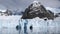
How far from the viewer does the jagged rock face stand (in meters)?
1.89

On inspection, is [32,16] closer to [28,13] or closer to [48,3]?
[28,13]

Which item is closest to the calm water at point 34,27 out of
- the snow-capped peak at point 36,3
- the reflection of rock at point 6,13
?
the reflection of rock at point 6,13

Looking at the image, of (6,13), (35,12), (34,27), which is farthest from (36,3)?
(6,13)

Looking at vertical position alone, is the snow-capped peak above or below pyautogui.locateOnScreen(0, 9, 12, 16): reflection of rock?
above

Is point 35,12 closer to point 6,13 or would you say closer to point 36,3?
point 36,3

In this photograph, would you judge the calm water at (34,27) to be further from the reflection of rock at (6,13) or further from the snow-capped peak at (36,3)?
the snow-capped peak at (36,3)

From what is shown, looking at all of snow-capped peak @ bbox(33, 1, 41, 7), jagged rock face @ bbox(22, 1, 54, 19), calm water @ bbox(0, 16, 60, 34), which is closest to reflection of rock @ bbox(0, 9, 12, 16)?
calm water @ bbox(0, 16, 60, 34)

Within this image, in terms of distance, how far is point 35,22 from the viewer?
190 cm

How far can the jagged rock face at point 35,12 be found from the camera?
1.89m

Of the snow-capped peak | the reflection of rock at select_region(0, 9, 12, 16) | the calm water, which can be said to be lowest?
the calm water

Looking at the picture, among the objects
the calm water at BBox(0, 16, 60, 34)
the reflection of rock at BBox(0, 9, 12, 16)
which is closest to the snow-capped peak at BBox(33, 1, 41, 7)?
the calm water at BBox(0, 16, 60, 34)

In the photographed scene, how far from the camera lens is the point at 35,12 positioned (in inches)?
74.6

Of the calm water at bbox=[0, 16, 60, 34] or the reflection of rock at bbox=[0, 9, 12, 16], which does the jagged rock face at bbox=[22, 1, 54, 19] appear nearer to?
the calm water at bbox=[0, 16, 60, 34]

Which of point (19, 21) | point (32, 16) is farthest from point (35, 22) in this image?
point (19, 21)
